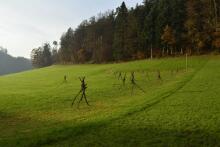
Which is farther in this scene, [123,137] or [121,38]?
[121,38]

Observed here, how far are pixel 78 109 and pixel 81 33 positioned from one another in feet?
407

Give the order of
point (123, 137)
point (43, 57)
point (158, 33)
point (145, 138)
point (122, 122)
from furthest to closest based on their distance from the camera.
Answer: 1. point (43, 57)
2. point (158, 33)
3. point (122, 122)
4. point (123, 137)
5. point (145, 138)

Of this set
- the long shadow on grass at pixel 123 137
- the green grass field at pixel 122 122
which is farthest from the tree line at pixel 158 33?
the long shadow on grass at pixel 123 137

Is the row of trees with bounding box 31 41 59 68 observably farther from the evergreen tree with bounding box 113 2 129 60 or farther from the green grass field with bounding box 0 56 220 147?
the green grass field with bounding box 0 56 220 147

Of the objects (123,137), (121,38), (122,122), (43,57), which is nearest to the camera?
(123,137)

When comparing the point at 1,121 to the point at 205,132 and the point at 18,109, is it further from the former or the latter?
the point at 205,132

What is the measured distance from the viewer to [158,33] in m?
93.2

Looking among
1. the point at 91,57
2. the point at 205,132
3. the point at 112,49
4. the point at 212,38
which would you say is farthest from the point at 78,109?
the point at 91,57

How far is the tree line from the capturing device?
8438cm

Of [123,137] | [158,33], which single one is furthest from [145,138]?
[158,33]

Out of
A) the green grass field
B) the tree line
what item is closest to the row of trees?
the tree line

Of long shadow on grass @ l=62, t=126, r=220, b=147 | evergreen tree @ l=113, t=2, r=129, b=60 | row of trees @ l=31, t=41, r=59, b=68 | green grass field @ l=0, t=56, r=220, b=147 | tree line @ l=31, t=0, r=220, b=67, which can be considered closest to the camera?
long shadow on grass @ l=62, t=126, r=220, b=147

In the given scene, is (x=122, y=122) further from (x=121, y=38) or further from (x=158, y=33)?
(x=121, y=38)

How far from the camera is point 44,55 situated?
18925 cm
